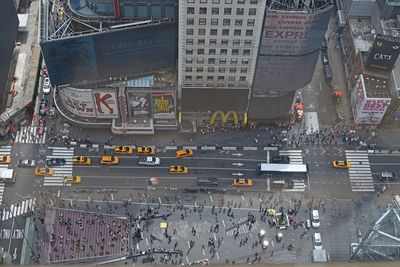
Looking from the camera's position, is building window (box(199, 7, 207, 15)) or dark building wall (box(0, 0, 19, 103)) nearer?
building window (box(199, 7, 207, 15))

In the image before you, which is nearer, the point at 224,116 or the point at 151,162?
the point at 151,162

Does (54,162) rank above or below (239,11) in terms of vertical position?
below

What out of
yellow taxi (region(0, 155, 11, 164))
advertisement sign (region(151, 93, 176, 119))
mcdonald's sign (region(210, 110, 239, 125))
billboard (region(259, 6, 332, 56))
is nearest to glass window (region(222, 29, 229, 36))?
billboard (region(259, 6, 332, 56))

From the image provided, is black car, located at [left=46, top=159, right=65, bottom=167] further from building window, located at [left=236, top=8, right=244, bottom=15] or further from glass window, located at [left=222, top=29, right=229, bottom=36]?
building window, located at [left=236, top=8, right=244, bottom=15]

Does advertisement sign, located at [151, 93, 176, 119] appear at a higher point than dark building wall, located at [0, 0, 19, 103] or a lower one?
lower

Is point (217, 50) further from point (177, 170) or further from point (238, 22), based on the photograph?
point (177, 170)

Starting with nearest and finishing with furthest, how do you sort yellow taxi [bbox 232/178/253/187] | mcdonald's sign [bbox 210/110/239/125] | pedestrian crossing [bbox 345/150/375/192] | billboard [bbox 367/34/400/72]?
1. yellow taxi [bbox 232/178/253/187]
2. billboard [bbox 367/34/400/72]
3. pedestrian crossing [bbox 345/150/375/192]
4. mcdonald's sign [bbox 210/110/239/125]

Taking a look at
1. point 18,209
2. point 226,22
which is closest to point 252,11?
point 226,22
